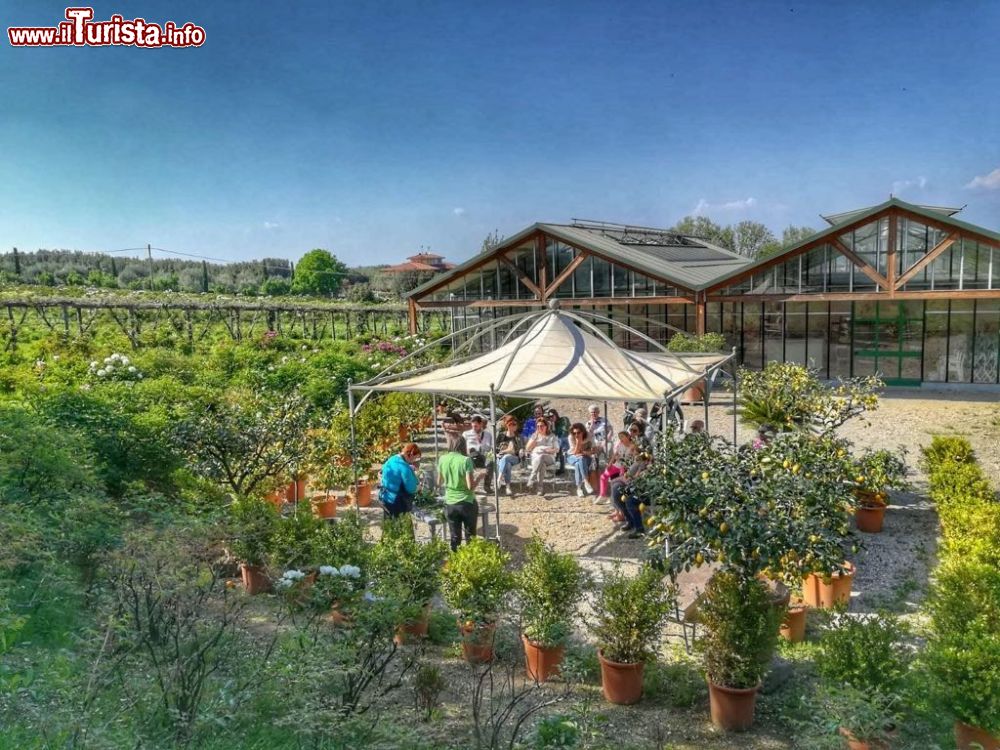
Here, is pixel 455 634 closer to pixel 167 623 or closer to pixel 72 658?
pixel 167 623

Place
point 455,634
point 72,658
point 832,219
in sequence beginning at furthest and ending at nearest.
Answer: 1. point 832,219
2. point 455,634
3. point 72,658

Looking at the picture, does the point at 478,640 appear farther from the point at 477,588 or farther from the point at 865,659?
the point at 865,659

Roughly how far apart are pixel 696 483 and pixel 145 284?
51.4 meters

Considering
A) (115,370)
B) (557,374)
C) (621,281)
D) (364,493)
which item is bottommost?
(364,493)

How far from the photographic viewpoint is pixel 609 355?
9.77 meters

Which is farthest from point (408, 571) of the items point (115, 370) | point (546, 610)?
point (115, 370)

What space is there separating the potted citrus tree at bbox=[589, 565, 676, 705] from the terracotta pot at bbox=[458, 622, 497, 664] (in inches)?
34.3

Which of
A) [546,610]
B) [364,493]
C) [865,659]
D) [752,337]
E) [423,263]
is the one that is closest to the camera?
[865,659]

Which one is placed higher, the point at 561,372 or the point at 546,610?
the point at 561,372

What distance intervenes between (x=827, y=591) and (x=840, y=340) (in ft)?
47.5

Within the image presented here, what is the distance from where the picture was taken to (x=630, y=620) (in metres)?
5.00

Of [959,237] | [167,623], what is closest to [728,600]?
[167,623]

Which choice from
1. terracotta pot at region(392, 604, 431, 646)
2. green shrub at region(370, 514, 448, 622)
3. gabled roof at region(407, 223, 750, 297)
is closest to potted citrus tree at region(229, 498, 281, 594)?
green shrub at region(370, 514, 448, 622)

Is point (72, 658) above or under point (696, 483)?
under
